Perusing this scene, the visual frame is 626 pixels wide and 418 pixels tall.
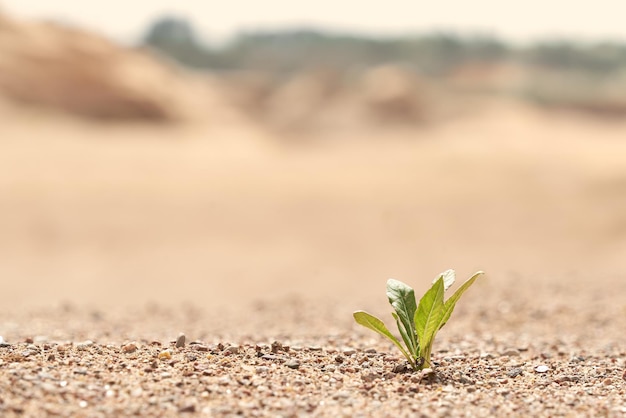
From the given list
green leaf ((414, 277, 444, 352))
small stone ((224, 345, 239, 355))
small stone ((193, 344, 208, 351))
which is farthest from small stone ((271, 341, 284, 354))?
green leaf ((414, 277, 444, 352))

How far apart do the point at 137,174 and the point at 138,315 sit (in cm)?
1081

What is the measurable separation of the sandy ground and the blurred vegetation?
123 feet

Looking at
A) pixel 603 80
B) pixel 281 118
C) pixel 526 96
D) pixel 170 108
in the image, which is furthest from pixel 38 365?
pixel 603 80

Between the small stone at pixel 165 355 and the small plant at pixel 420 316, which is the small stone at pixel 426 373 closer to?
the small plant at pixel 420 316

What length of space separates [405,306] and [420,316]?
144 millimetres

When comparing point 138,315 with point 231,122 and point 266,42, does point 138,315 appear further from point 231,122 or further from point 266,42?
point 266,42

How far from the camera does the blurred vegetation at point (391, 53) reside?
207 ft

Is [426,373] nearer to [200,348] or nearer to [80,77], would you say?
[200,348]

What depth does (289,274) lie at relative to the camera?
12.2 meters

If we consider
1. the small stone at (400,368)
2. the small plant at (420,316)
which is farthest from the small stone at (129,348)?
the small stone at (400,368)

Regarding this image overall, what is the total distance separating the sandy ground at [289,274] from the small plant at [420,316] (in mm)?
197

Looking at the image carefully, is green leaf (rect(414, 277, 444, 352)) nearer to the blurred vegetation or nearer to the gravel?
the gravel

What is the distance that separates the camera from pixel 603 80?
57875 mm

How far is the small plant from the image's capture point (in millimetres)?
3953
